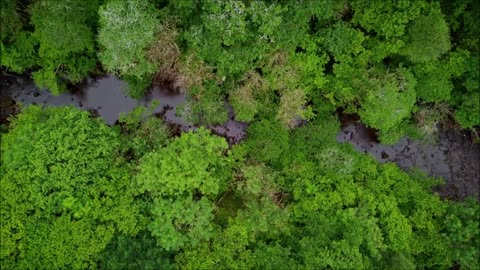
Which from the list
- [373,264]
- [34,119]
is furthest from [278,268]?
[34,119]

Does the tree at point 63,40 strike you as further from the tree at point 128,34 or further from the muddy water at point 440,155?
the muddy water at point 440,155

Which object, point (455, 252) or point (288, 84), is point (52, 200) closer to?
point (288, 84)

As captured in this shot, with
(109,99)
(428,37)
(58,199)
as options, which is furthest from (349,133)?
(58,199)

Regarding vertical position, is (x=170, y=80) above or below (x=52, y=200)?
above

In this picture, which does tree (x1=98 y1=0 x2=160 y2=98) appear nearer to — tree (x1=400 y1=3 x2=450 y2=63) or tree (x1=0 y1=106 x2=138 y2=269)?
tree (x1=0 y1=106 x2=138 y2=269)

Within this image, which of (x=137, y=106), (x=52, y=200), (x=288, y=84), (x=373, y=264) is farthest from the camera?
(x=137, y=106)

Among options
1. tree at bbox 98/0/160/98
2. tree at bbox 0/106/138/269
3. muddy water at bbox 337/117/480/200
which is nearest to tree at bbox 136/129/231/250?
tree at bbox 0/106/138/269
